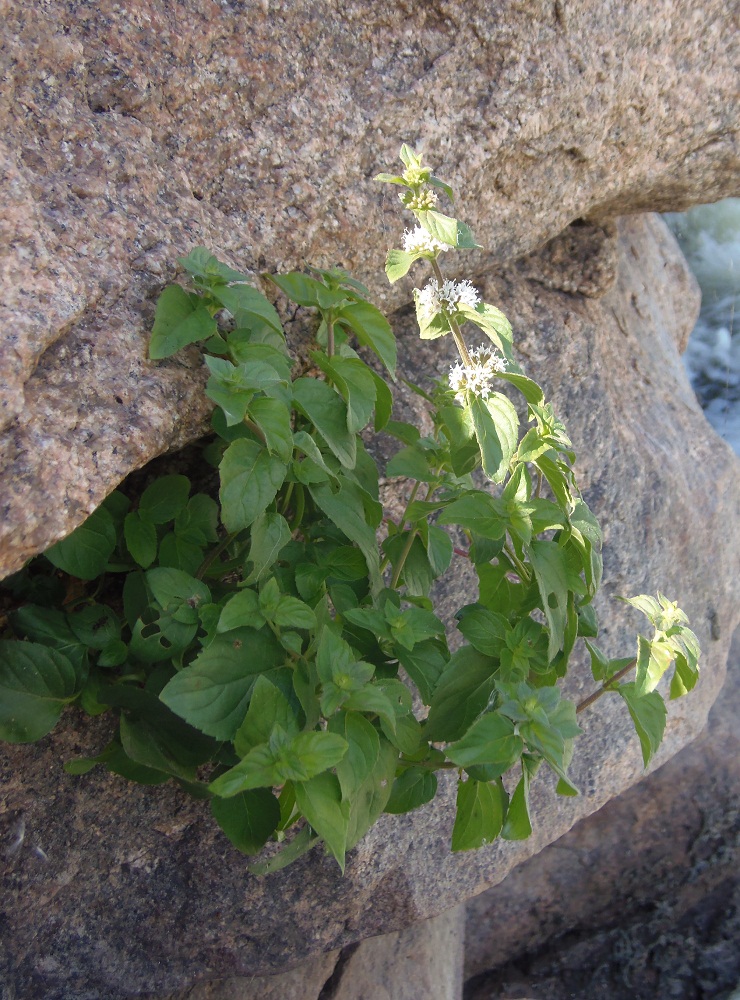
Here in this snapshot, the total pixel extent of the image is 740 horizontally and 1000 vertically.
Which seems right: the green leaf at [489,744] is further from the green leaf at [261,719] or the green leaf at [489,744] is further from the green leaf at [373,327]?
the green leaf at [373,327]

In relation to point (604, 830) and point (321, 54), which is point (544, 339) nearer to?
point (321, 54)

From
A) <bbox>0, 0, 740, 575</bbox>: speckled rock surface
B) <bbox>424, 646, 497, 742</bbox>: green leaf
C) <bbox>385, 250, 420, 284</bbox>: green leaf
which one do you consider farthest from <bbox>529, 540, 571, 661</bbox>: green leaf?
<bbox>0, 0, 740, 575</bbox>: speckled rock surface

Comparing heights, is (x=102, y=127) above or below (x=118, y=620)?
above

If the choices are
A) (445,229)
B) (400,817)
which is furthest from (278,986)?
(445,229)

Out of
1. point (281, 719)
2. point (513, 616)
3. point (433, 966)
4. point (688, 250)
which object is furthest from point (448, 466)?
point (688, 250)

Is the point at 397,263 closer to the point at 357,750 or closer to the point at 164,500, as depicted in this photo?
the point at 164,500
